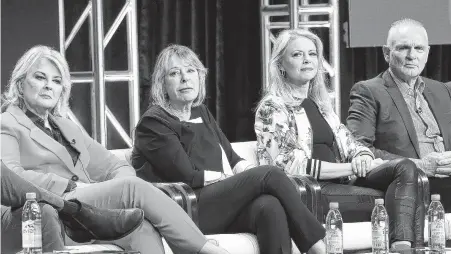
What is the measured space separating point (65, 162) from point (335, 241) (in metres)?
1.19

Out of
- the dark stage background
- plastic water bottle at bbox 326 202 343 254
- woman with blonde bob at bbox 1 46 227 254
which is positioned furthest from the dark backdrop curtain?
plastic water bottle at bbox 326 202 343 254

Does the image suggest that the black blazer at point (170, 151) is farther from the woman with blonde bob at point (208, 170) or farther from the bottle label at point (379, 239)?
the bottle label at point (379, 239)

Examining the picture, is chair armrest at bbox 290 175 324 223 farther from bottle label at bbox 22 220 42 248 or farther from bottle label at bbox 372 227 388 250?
bottle label at bbox 22 220 42 248

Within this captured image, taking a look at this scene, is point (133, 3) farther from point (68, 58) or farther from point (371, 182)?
point (371, 182)

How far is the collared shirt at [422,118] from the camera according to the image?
215 inches

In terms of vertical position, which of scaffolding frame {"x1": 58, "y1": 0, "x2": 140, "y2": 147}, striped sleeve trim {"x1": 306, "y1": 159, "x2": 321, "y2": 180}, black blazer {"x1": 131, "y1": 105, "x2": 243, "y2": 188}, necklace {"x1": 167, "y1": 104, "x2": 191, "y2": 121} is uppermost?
scaffolding frame {"x1": 58, "y1": 0, "x2": 140, "y2": 147}

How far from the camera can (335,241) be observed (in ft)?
14.4

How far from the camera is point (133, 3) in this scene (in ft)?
20.9

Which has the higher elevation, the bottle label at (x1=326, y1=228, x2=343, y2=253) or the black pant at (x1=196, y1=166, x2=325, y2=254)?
the black pant at (x1=196, y1=166, x2=325, y2=254)

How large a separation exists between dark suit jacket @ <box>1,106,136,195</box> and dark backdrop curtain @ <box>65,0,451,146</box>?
258cm

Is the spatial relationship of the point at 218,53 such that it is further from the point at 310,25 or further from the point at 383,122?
the point at 383,122

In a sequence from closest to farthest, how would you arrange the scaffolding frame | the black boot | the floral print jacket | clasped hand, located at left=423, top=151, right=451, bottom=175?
the black boot
the floral print jacket
clasped hand, located at left=423, top=151, right=451, bottom=175
the scaffolding frame

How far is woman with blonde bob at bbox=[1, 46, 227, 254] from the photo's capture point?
4102mm

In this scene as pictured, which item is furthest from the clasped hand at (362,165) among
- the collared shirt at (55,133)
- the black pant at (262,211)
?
the collared shirt at (55,133)
